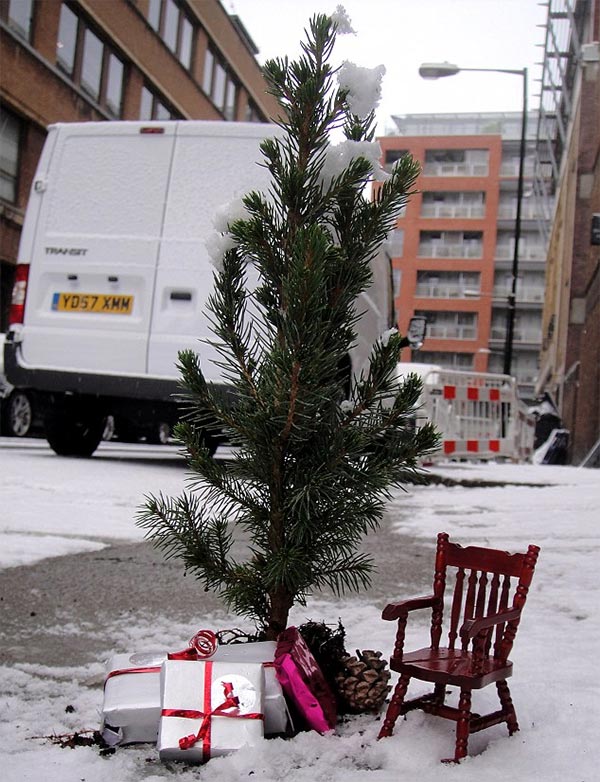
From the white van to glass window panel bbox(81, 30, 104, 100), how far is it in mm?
18975

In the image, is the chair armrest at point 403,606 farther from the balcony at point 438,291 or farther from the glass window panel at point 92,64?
the balcony at point 438,291

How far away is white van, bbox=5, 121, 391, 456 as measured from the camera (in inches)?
330

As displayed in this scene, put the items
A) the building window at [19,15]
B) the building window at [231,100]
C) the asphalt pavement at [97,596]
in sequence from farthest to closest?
the building window at [231,100] → the building window at [19,15] → the asphalt pavement at [97,596]

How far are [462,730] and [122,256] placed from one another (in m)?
6.79

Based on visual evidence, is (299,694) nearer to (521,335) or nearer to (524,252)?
(521,335)

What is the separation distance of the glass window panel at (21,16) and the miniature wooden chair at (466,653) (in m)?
22.6

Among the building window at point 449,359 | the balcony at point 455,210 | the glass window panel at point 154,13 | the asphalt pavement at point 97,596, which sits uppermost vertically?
the balcony at point 455,210

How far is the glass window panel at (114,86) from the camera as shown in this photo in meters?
28.3

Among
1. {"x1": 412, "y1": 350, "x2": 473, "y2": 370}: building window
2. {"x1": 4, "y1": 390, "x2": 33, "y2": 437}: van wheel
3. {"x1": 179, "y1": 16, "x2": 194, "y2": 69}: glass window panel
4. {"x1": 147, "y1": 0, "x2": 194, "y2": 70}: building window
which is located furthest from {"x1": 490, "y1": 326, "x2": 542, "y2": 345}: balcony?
{"x1": 4, "y1": 390, "x2": 33, "y2": 437}: van wheel

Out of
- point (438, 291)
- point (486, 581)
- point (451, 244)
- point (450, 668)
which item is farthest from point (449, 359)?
point (450, 668)

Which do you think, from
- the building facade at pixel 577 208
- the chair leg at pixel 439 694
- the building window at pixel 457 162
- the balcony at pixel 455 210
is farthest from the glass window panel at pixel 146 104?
the balcony at pixel 455 210

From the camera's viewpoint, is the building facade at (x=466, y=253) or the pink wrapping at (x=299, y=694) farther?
the building facade at (x=466, y=253)

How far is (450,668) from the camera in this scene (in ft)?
8.34

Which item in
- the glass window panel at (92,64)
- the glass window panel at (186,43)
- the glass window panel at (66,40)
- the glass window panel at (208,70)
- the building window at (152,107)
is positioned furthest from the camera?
the glass window panel at (208,70)
